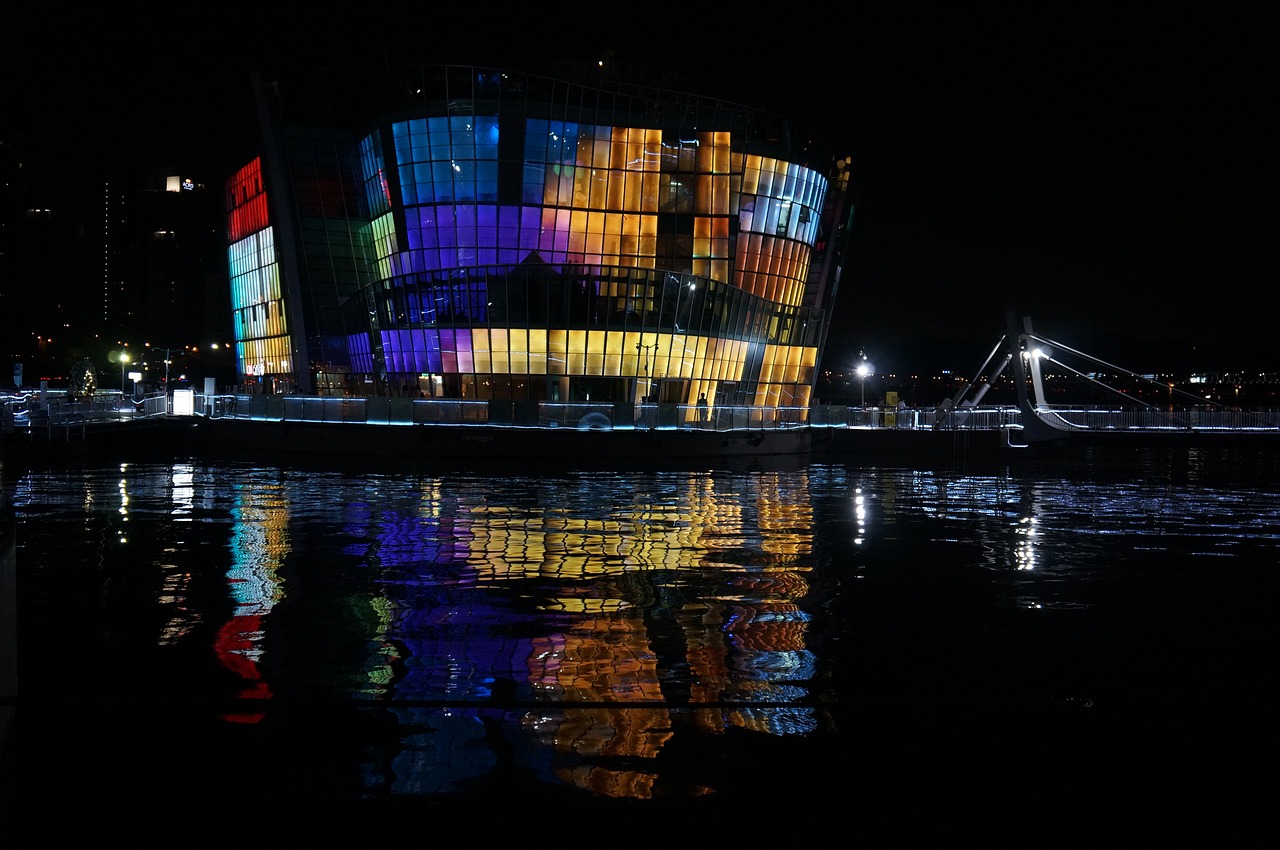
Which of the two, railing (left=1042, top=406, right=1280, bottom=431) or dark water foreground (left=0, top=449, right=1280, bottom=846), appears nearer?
dark water foreground (left=0, top=449, right=1280, bottom=846)

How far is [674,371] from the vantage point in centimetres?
6475

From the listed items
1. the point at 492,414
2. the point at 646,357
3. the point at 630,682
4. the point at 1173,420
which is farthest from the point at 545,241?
the point at 630,682

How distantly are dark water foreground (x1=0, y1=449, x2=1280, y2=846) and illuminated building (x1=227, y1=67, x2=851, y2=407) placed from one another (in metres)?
39.7

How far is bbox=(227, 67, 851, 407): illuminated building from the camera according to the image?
61656mm

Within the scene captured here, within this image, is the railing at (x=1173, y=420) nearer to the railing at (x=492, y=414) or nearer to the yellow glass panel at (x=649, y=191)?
the railing at (x=492, y=414)

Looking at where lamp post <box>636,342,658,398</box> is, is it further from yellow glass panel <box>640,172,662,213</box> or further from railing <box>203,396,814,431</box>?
railing <box>203,396,814,431</box>

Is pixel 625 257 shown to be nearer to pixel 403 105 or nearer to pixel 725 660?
pixel 403 105

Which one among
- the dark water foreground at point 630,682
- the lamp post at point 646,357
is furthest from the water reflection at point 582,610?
the lamp post at point 646,357

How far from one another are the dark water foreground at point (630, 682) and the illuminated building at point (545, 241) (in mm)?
39734

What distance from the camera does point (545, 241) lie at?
220 ft

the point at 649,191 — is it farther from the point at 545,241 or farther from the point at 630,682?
the point at 630,682

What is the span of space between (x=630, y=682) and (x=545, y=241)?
58817 mm

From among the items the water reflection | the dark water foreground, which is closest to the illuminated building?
the water reflection

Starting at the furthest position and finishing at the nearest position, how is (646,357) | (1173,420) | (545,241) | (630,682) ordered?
(1173,420) < (545,241) < (646,357) < (630,682)
